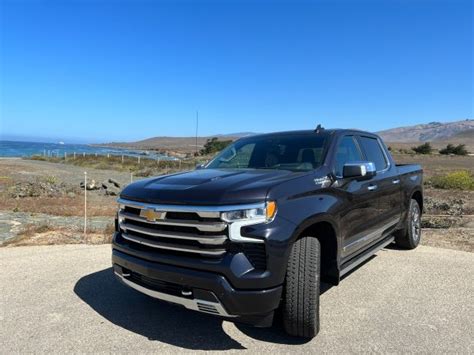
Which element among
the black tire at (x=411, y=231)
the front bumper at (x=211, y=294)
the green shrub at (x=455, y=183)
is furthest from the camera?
the green shrub at (x=455, y=183)

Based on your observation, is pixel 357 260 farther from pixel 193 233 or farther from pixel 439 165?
pixel 439 165

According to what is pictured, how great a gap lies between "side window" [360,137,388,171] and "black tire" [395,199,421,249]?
116cm

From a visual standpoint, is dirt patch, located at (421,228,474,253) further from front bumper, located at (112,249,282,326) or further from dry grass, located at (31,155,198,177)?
dry grass, located at (31,155,198,177)

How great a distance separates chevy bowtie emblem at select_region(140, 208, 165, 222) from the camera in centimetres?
345

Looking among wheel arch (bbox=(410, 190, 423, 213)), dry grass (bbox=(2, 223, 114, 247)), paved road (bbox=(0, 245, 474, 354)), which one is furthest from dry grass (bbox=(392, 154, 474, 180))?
paved road (bbox=(0, 245, 474, 354))

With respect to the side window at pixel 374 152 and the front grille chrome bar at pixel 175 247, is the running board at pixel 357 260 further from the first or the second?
the front grille chrome bar at pixel 175 247

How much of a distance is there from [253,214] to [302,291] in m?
0.77

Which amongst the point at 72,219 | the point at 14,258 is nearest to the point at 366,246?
the point at 14,258

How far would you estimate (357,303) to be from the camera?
4.51 m

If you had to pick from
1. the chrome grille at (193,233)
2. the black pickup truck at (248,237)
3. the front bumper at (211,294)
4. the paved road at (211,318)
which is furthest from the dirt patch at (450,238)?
the chrome grille at (193,233)

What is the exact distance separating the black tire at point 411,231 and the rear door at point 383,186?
618 mm

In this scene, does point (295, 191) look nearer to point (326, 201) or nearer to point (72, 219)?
point (326, 201)

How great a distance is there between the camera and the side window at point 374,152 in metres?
5.44

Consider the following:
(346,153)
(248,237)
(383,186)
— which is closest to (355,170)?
(346,153)
